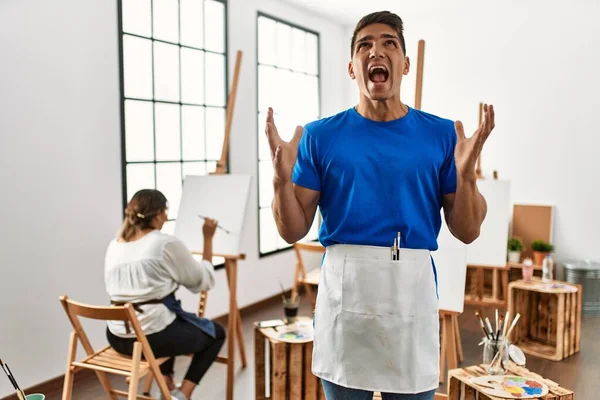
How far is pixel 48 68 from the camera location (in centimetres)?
324

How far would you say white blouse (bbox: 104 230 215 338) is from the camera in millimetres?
2774

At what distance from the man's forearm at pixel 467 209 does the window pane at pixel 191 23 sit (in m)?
3.46

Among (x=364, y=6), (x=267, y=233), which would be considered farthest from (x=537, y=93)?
(x=267, y=233)

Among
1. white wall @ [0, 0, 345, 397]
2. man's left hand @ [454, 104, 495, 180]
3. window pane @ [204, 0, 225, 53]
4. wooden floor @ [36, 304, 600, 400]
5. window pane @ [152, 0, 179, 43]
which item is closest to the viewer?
man's left hand @ [454, 104, 495, 180]

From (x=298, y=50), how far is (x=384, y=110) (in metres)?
4.58

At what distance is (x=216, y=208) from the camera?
140 inches

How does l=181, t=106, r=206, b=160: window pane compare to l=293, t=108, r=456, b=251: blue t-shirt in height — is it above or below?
above

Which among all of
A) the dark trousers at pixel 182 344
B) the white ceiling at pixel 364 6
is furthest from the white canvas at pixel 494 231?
the white ceiling at pixel 364 6

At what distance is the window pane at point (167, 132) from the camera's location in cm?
416

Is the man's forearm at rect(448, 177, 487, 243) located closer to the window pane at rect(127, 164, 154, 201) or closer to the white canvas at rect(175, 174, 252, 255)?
the white canvas at rect(175, 174, 252, 255)

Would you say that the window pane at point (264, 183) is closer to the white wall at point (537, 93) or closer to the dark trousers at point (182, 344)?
the white wall at point (537, 93)

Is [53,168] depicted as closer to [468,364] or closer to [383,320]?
[383,320]

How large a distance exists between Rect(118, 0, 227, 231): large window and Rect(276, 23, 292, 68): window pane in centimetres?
85

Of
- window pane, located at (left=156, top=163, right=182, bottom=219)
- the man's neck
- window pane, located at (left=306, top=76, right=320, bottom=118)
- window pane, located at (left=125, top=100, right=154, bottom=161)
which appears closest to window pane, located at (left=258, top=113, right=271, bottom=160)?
window pane, located at (left=306, top=76, right=320, bottom=118)
